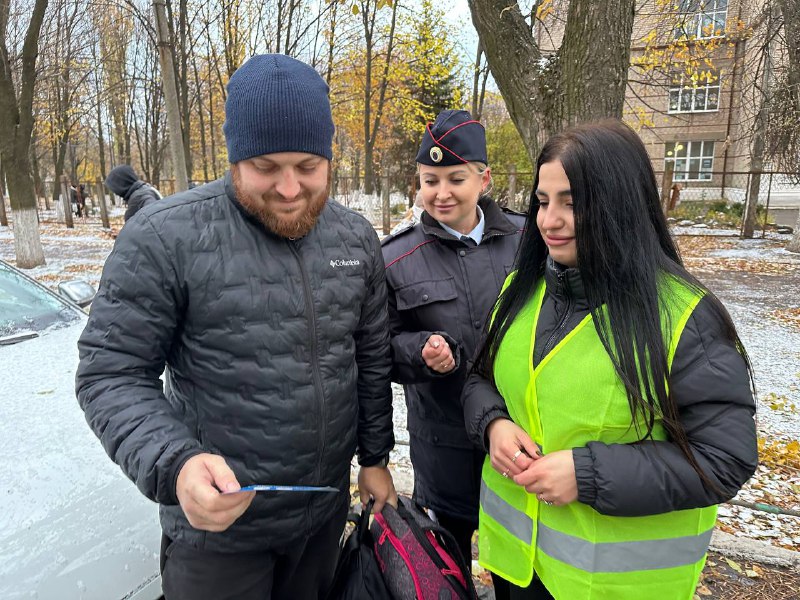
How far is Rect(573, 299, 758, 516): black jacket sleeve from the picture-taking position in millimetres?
1315

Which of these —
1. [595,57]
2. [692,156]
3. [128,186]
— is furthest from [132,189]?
[692,156]

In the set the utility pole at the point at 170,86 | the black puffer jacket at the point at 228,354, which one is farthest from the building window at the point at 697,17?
the black puffer jacket at the point at 228,354

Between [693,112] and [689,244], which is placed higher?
[693,112]

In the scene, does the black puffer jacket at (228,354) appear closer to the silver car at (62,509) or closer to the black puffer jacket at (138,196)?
the silver car at (62,509)

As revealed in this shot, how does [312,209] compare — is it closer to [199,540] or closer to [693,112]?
[199,540]

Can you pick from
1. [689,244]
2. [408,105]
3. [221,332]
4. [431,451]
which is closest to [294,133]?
[221,332]

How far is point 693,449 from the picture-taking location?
4.42ft

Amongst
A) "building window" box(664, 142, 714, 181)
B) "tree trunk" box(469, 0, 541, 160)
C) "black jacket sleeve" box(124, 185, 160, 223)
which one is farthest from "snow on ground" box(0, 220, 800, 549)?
"building window" box(664, 142, 714, 181)

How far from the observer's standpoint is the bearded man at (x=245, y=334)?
1.38 meters

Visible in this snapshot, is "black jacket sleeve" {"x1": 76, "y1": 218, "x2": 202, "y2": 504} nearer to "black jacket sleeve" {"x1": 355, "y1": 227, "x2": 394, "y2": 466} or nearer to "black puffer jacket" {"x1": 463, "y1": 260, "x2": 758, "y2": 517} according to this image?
"black jacket sleeve" {"x1": 355, "y1": 227, "x2": 394, "y2": 466}

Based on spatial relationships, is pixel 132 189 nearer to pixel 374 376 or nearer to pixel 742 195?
pixel 374 376

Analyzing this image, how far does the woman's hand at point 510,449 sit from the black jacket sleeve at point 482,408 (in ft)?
0.18

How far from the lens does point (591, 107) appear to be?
157 inches

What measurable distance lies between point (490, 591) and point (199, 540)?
1644mm
